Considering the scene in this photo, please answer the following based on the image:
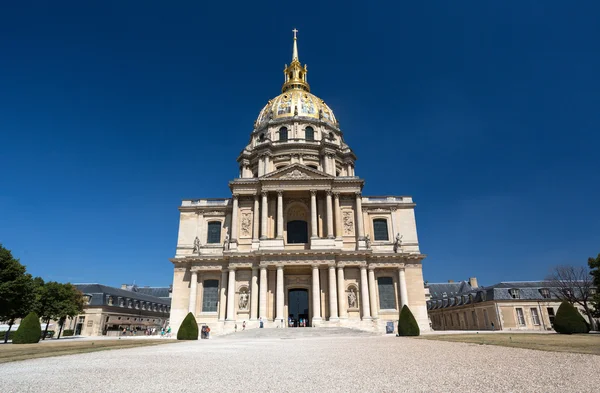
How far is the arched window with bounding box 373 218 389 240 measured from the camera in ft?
118

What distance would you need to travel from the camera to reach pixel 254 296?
30.7m

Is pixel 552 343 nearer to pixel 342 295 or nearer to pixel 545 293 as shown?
pixel 342 295

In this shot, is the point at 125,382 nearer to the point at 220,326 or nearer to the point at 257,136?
the point at 220,326

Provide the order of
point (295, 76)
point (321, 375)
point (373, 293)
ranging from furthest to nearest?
point (295, 76), point (373, 293), point (321, 375)

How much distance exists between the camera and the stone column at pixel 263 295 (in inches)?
1172

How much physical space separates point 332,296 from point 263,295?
561 cm

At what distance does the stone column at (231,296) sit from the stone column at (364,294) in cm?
1068

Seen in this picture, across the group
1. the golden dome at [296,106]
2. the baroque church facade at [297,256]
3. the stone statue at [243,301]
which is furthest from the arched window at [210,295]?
the golden dome at [296,106]

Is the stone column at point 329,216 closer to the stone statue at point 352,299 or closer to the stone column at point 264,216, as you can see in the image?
the stone statue at point 352,299

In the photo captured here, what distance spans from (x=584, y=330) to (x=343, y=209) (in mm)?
19667

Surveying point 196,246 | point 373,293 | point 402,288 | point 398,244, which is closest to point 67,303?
point 196,246

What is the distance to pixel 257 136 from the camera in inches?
1874

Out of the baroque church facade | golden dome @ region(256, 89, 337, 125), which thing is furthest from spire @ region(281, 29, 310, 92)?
the baroque church facade

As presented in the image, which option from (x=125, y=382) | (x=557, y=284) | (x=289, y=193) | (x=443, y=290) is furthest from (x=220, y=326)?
(x=443, y=290)
